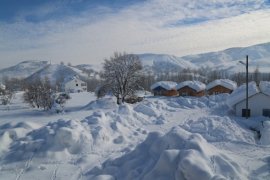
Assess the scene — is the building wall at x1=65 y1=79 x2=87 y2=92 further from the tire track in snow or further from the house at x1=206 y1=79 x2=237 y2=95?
the tire track in snow

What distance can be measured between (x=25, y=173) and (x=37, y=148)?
2.33 meters

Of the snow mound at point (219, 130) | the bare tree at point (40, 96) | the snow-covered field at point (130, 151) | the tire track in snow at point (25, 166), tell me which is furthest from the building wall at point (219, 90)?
the tire track in snow at point (25, 166)

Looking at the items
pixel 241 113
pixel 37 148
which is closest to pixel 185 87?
pixel 241 113

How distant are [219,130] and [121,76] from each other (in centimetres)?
2236

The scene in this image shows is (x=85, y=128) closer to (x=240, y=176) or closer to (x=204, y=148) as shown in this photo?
(x=204, y=148)

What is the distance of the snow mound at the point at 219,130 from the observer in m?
17.6

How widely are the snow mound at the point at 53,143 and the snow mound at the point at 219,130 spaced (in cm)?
763

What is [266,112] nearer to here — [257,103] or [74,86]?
[257,103]

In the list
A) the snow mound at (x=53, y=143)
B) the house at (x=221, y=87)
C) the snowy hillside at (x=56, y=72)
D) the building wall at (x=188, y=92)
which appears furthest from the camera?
the snowy hillside at (x=56, y=72)

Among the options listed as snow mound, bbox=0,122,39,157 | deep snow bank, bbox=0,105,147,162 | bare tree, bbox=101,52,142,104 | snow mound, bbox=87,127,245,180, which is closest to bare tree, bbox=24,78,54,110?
bare tree, bbox=101,52,142,104

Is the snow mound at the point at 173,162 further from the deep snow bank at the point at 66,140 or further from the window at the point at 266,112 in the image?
the window at the point at 266,112

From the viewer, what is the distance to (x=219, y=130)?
18.6 metres

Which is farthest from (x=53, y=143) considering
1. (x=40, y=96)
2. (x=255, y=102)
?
(x=40, y=96)

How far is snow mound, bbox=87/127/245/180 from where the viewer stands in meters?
9.60
